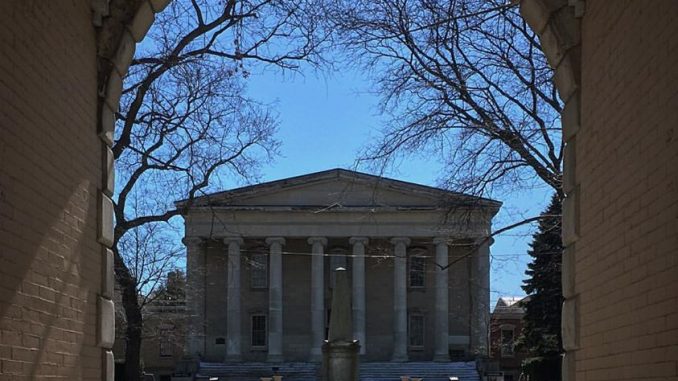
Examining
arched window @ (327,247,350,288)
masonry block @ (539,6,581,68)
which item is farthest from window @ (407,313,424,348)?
masonry block @ (539,6,581,68)

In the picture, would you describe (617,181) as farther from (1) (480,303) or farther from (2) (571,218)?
(1) (480,303)

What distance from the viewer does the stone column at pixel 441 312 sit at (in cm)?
6562

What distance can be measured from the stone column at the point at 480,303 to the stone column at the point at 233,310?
608 inches

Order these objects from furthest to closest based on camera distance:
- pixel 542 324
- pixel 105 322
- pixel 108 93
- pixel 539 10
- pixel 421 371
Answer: pixel 421 371, pixel 542 324, pixel 108 93, pixel 105 322, pixel 539 10

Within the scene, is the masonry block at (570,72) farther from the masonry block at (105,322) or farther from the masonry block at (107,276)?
the masonry block at (105,322)

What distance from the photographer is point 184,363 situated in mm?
62000

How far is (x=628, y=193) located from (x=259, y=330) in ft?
211

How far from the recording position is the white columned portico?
65062 millimetres

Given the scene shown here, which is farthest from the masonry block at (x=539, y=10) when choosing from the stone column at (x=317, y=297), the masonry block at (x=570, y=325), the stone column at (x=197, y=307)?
the stone column at (x=317, y=297)

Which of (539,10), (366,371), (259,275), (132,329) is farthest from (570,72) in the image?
(259,275)

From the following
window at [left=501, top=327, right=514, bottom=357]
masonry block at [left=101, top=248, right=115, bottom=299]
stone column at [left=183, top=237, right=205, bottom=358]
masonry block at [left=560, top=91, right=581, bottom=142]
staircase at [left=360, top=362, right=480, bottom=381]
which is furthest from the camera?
window at [left=501, top=327, right=514, bottom=357]

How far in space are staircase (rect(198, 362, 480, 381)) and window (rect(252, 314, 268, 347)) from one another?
149 inches

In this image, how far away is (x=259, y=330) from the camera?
69.2 m

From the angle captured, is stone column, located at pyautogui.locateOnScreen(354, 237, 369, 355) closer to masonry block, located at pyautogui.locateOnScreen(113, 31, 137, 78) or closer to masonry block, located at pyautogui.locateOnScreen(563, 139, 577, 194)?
masonry block, located at pyautogui.locateOnScreen(113, 31, 137, 78)
